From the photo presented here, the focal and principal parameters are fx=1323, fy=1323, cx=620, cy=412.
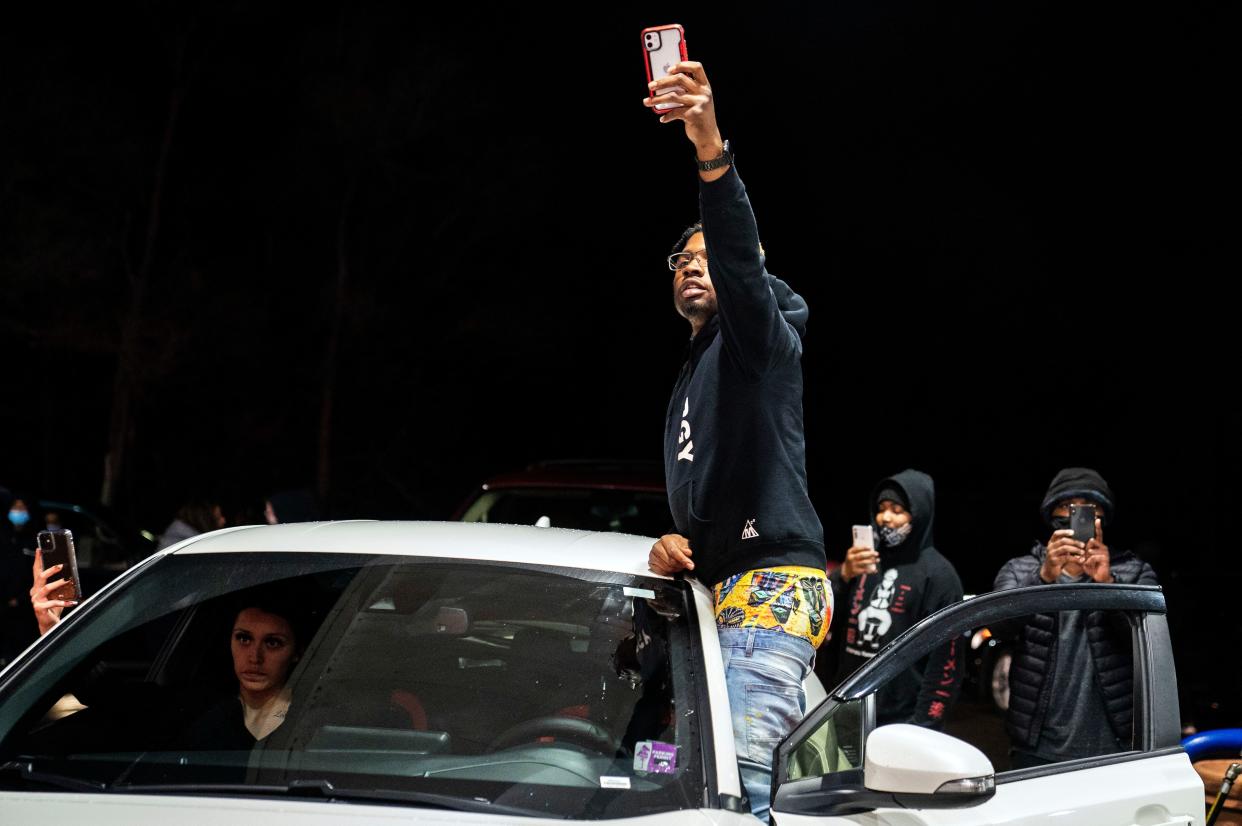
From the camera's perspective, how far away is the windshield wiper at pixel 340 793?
231cm

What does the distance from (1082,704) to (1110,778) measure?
6.35ft

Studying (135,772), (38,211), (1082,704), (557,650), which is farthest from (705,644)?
(38,211)

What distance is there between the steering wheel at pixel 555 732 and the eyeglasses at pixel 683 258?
1.29 m

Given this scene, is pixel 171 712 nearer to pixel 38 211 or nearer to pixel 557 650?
pixel 557 650

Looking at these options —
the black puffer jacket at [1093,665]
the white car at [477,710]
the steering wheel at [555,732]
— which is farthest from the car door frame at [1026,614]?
the black puffer jacket at [1093,665]

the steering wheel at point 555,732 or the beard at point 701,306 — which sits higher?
the beard at point 701,306

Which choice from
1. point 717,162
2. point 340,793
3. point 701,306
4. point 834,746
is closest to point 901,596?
point 834,746

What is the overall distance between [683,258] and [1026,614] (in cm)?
127

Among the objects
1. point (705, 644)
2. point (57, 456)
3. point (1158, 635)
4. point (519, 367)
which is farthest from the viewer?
point (519, 367)

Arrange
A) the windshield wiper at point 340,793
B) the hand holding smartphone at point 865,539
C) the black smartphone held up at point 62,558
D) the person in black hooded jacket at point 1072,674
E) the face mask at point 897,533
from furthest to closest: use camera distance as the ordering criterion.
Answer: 1. the face mask at point 897,533
2. the hand holding smartphone at point 865,539
3. the person in black hooded jacket at point 1072,674
4. the black smartphone held up at point 62,558
5. the windshield wiper at point 340,793

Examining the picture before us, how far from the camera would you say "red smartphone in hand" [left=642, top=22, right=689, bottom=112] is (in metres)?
2.98

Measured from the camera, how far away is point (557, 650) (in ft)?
→ 9.99

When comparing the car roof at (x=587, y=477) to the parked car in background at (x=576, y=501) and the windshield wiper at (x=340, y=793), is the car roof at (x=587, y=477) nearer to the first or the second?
the parked car in background at (x=576, y=501)

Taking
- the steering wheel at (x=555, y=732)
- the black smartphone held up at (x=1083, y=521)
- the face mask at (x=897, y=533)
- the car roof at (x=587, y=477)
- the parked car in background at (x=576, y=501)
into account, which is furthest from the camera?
the car roof at (x=587, y=477)
